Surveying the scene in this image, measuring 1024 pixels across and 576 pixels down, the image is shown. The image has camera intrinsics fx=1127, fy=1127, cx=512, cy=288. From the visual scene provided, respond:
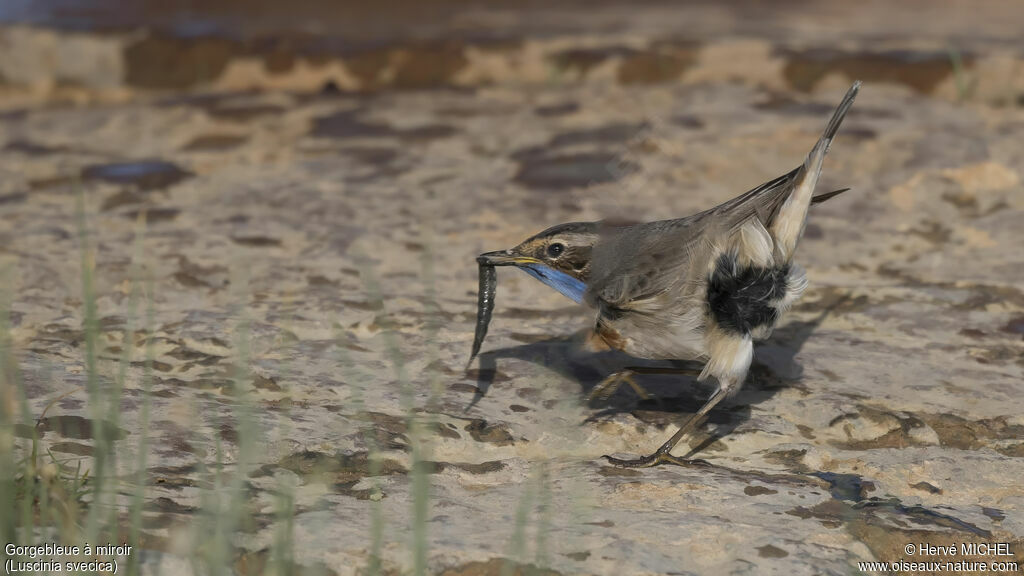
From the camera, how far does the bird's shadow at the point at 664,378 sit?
373 centimetres

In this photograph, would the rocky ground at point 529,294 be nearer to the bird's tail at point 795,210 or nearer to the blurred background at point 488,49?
the blurred background at point 488,49

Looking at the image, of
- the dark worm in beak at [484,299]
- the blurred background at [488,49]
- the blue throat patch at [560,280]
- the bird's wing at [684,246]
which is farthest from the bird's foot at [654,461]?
the blurred background at [488,49]

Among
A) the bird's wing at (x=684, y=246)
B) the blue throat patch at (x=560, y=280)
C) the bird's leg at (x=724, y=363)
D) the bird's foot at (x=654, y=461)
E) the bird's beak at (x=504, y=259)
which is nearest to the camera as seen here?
the bird's foot at (x=654, y=461)

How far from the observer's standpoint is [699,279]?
3662mm

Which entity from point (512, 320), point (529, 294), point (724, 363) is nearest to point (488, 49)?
point (529, 294)

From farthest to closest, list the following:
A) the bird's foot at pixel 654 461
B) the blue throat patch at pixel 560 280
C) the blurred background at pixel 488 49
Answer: the blurred background at pixel 488 49
the blue throat patch at pixel 560 280
the bird's foot at pixel 654 461

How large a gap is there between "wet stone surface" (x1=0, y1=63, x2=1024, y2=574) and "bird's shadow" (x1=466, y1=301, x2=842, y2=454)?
13 millimetres

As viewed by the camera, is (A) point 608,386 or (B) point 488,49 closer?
(A) point 608,386

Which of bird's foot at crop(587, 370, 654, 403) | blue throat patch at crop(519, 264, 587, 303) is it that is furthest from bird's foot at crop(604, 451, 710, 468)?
blue throat patch at crop(519, 264, 587, 303)

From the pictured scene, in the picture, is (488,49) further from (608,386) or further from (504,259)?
(608,386)

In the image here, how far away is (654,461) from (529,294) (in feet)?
5.28

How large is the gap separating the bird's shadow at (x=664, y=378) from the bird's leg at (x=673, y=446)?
9 centimetres

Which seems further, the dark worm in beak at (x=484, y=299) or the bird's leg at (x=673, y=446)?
the dark worm in beak at (x=484, y=299)

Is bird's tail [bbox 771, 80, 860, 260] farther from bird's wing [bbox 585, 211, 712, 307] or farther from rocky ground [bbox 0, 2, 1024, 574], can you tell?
rocky ground [bbox 0, 2, 1024, 574]
